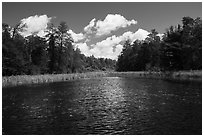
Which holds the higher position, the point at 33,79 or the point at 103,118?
the point at 33,79

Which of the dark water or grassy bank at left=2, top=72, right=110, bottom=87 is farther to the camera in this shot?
grassy bank at left=2, top=72, right=110, bottom=87

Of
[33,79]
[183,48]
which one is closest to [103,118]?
[33,79]

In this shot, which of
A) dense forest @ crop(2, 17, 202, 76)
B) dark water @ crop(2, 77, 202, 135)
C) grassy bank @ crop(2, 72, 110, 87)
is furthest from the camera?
dense forest @ crop(2, 17, 202, 76)

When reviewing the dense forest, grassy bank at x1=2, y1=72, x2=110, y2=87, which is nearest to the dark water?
grassy bank at x1=2, y1=72, x2=110, y2=87

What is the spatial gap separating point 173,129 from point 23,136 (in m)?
6.98

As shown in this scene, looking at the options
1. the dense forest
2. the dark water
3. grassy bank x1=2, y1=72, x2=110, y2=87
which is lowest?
the dark water

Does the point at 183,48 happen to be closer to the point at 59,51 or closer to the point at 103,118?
the point at 59,51

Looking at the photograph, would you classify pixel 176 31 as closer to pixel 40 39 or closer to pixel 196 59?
pixel 196 59

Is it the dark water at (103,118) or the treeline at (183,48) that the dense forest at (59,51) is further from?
the dark water at (103,118)

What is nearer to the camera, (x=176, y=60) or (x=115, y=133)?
(x=115, y=133)

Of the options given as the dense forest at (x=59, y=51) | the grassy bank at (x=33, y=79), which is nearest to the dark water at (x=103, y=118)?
the grassy bank at (x=33, y=79)

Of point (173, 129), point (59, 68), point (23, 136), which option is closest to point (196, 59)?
point (59, 68)

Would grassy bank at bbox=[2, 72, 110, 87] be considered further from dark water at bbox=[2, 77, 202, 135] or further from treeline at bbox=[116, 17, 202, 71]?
treeline at bbox=[116, 17, 202, 71]

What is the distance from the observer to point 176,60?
60.5 m
